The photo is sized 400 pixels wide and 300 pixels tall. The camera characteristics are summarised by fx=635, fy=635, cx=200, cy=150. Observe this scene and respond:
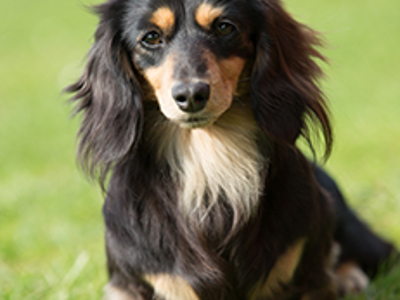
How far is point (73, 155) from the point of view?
7.27m

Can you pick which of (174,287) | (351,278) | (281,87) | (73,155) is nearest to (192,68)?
(281,87)

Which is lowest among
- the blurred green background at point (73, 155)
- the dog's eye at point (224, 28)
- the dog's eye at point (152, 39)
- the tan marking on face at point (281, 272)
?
the blurred green background at point (73, 155)

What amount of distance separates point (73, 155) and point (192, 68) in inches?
179

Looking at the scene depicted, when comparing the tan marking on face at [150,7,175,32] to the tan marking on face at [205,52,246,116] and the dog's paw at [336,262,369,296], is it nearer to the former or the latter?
the tan marking on face at [205,52,246,116]

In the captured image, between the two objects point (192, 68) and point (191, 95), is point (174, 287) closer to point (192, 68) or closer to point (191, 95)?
point (191, 95)

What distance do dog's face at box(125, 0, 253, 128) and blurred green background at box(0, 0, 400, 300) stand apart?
0.55 metres

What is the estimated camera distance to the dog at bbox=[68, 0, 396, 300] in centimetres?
321

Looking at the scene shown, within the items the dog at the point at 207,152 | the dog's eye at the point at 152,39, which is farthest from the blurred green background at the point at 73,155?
the dog's eye at the point at 152,39

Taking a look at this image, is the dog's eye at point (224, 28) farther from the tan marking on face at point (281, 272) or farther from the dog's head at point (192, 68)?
the tan marking on face at point (281, 272)

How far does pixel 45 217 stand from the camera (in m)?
5.36

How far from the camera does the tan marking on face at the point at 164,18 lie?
123 inches

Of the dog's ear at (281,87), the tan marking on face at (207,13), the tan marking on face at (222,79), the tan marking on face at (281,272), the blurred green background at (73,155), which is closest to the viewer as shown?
the tan marking on face at (222,79)

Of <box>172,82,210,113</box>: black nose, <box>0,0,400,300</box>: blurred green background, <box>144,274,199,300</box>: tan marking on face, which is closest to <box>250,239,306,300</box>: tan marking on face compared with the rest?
<box>144,274,199,300</box>: tan marking on face

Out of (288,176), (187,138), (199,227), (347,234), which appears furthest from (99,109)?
(347,234)
